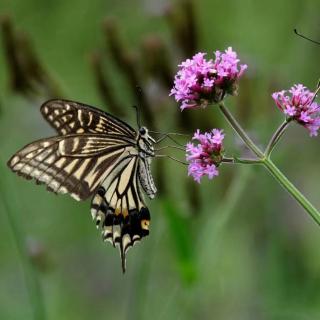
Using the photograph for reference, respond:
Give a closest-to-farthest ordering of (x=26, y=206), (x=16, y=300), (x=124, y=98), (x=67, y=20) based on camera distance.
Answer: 1. (x=124, y=98)
2. (x=16, y=300)
3. (x=26, y=206)
4. (x=67, y=20)

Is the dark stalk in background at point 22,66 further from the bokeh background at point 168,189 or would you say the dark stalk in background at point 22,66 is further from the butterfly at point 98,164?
the butterfly at point 98,164

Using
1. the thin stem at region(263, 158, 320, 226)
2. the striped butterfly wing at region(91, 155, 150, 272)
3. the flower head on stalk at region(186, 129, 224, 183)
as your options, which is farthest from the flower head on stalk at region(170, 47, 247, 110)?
the striped butterfly wing at region(91, 155, 150, 272)

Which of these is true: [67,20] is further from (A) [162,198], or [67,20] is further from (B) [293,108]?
(B) [293,108]

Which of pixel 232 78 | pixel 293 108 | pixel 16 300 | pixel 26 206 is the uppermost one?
pixel 26 206

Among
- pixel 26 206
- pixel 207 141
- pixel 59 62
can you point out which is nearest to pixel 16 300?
pixel 26 206

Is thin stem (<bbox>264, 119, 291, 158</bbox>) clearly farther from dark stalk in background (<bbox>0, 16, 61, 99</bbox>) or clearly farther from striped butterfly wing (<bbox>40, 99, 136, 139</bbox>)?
dark stalk in background (<bbox>0, 16, 61, 99</bbox>)

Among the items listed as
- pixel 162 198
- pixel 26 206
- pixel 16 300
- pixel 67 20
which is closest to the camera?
pixel 162 198

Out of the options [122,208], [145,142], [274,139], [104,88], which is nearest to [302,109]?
[274,139]

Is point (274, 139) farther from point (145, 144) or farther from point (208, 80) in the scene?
point (145, 144)
